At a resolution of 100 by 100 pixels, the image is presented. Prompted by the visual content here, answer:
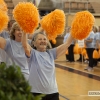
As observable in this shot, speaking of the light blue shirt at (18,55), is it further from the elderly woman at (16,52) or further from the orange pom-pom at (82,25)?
the orange pom-pom at (82,25)

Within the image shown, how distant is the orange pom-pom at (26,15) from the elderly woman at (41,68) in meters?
0.22

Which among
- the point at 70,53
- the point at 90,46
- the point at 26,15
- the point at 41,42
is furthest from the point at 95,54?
the point at 26,15

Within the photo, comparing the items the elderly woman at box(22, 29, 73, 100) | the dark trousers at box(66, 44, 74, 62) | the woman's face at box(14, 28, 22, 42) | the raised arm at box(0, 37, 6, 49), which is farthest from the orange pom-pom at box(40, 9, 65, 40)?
the dark trousers at box(66, 44, 74, 62)

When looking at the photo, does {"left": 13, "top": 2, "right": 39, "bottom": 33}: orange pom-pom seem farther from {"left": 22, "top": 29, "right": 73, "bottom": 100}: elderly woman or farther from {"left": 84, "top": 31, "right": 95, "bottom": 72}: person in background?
{"left": 84, "top": 31, "right": 95, "bottom": 72}: person in background

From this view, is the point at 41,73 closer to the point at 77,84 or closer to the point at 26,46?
the point at 26,46

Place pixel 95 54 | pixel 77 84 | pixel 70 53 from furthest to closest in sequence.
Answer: pixel 70 53
pixel 95 54
pixel 77 84

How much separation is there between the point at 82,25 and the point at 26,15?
0.65 meters

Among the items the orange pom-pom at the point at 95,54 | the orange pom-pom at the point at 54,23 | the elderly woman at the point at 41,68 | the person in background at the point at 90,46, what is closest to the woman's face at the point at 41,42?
the elderly woman at the point at 41,68

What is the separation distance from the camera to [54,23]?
3557 millimetres

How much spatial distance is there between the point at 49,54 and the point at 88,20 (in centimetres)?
51

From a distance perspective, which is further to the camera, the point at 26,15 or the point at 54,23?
the point at 54,23

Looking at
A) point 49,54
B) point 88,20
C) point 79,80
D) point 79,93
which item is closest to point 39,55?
point 49,54

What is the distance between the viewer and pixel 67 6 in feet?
60.8

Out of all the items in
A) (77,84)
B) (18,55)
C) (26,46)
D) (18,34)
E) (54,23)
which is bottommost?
(77,84)
